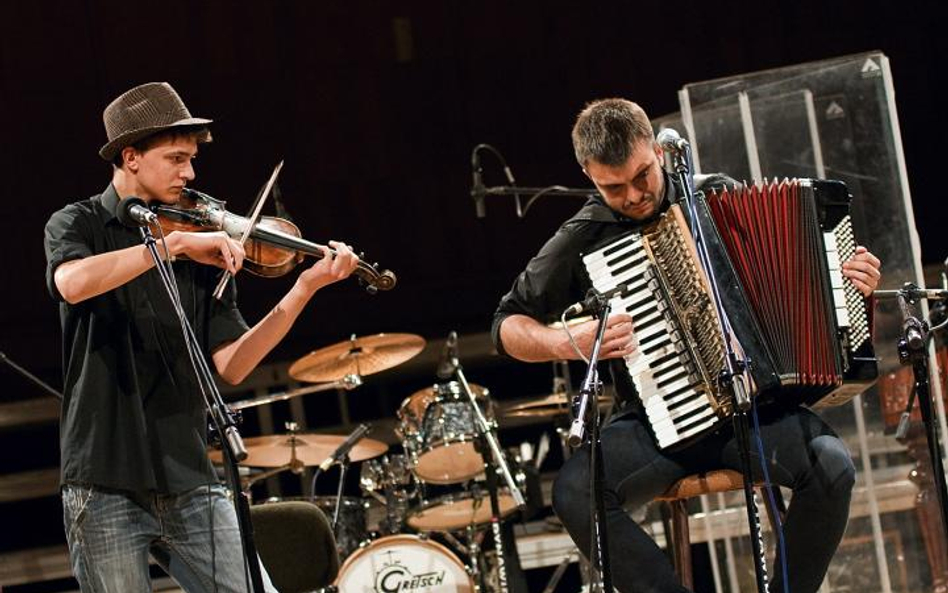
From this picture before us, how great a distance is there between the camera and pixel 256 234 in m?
3.48

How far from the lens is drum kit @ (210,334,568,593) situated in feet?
20.2

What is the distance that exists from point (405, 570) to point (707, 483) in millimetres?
2708

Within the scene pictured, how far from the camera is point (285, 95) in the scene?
752 cm

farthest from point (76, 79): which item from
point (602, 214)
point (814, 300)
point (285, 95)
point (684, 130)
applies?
point (814, 300)

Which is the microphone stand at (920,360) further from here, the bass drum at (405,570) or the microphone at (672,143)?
the bass drum at (405,570)

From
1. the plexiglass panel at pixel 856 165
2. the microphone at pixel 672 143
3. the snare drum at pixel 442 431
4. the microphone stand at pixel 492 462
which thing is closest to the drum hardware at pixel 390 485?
the snare drum at pixel 442 431

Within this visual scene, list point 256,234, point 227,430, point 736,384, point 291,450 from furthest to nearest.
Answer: point 291,450 < point 256,234 < point 736,384 < point 227,430

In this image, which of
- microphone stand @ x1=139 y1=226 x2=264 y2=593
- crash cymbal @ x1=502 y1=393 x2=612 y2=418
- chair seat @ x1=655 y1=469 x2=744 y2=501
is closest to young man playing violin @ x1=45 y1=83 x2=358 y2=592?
microphone stand @ x1=139 y1=226 x2=264 y2=593

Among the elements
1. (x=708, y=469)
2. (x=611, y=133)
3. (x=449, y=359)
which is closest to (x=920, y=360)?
(x=708, y=469)

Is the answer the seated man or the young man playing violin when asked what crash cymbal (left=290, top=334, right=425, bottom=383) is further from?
the young man playing violin

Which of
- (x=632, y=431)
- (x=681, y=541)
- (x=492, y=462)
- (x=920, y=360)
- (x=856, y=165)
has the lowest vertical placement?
(x=492, y=462)

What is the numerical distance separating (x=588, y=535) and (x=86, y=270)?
156 cm

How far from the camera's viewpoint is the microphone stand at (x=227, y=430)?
2748 millimetres

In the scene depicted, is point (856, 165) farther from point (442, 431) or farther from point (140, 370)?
point (140, 370)
